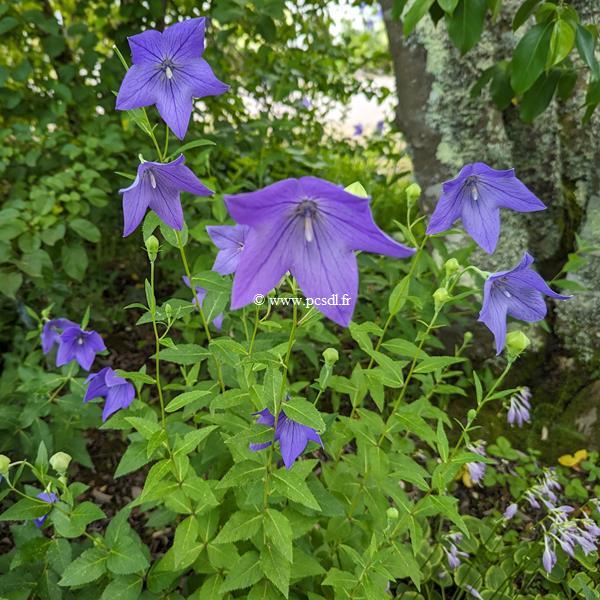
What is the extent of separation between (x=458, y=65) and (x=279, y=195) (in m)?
2.27

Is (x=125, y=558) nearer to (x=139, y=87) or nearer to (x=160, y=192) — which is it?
(x=160, y=192)

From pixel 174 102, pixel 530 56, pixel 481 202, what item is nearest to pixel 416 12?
pixel 530 56

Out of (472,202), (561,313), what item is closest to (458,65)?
(561,313)

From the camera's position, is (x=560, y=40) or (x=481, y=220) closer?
(x=481, y=220)

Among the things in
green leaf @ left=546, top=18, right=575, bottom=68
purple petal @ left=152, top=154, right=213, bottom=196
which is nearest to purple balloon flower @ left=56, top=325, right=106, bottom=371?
purple petal @ left=152, top=154, right=213, bottom=196

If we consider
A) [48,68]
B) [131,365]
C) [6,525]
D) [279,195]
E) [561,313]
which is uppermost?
[48,68]

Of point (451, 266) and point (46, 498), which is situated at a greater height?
point (451, 266)

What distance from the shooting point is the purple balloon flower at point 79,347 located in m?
1.99

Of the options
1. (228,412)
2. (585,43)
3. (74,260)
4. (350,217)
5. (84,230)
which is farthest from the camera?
(74,260)

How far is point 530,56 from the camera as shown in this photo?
5.57 ft

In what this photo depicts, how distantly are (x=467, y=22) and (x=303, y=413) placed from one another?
1.49 m

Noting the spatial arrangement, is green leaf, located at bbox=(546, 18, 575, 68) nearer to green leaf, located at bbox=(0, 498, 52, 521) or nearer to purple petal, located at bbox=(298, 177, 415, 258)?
purple petal, located at bbox=(298, 177, 415, 258)

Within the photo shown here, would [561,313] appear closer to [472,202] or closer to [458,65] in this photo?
[458,65]

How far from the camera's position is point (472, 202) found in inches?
48.6
